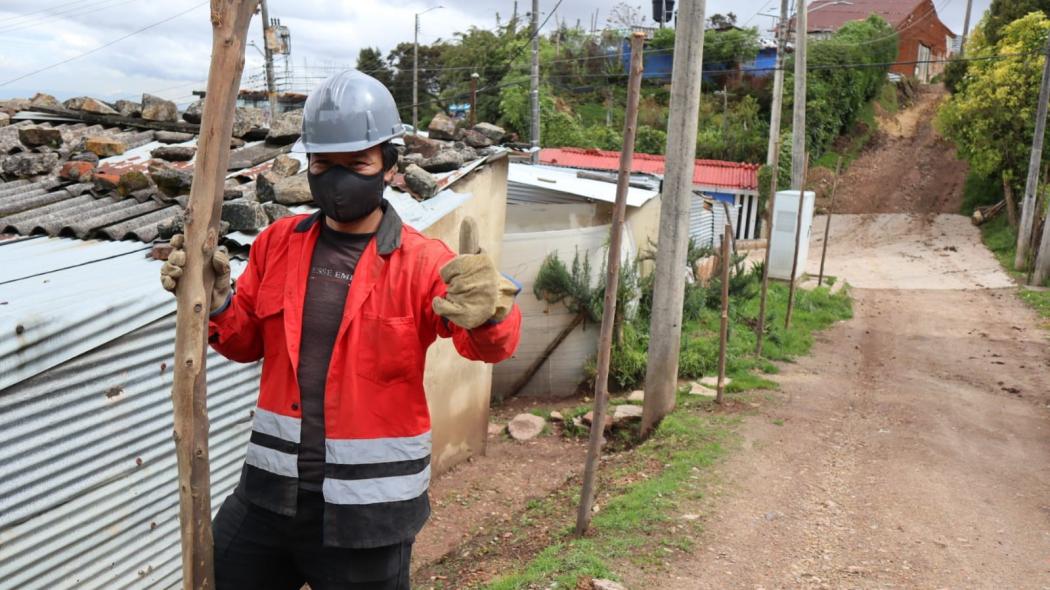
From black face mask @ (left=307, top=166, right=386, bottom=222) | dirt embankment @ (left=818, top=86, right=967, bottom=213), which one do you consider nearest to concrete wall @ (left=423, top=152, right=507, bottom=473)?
black face mask @ (left=307, top=166, right=386, bottom=222)

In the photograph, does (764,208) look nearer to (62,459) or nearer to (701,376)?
(701,376)

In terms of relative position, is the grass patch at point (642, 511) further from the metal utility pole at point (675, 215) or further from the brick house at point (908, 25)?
the brick house at point (908, 25)

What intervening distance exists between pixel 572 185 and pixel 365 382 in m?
9.20

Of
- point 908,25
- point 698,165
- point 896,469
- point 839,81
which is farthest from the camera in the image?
point 908,25

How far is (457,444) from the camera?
24.4ft

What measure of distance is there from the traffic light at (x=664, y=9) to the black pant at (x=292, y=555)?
3073 cm

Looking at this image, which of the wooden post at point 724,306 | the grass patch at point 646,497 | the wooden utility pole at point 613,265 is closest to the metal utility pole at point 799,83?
the grass patch at point 646,497

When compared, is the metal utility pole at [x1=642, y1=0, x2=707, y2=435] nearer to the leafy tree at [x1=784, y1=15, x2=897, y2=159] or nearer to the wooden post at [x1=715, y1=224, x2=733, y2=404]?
the wooden post at [x1=715, y1=224, x2=733, y2=404]

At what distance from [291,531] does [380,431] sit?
1.23ft

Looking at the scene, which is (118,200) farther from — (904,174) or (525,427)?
(904,174)

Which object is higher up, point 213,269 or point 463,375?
point 213,269

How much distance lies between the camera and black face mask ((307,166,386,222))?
2439mm

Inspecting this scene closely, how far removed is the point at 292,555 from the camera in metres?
2.44

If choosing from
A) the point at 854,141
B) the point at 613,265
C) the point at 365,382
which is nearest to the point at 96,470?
the point at 365,382
